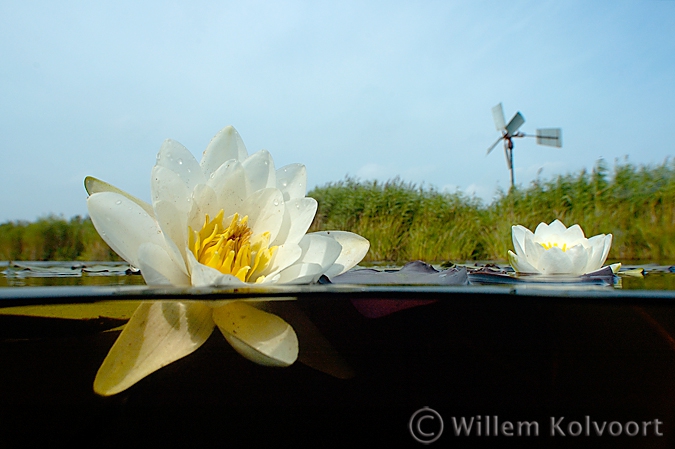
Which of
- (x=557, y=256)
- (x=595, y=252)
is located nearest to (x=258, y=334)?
(x=557, y=256)

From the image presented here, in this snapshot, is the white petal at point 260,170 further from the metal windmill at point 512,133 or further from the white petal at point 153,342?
the metal windmill at point 512,133

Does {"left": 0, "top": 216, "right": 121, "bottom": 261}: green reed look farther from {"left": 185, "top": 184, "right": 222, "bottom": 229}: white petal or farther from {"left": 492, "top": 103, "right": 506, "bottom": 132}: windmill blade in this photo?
{"left": 492, "top": 103, "right": 506, "bottom": 132}: windmill blade

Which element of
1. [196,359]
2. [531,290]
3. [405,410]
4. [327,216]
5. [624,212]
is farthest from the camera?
[327,216]

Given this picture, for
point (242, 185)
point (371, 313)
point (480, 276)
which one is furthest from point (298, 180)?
point (480, 276)

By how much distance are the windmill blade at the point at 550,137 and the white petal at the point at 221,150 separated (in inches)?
796

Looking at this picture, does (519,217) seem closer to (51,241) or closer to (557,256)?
(557,256)

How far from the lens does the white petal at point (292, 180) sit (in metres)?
0.68

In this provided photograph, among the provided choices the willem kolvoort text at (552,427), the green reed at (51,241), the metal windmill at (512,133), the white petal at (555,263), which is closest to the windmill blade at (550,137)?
the metal windmill at (512,133)

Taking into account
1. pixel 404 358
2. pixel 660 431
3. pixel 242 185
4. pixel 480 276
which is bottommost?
pixel 660 431

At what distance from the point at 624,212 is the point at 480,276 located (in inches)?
339

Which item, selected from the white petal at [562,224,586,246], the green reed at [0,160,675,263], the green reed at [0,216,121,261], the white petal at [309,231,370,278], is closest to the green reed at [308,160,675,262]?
the green reed at [0,160,675,263]

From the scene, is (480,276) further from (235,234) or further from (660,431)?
(235,234)

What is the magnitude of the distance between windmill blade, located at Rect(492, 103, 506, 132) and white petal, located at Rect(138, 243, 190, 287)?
747 inches

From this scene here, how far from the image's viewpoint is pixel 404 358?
29.3 inches
